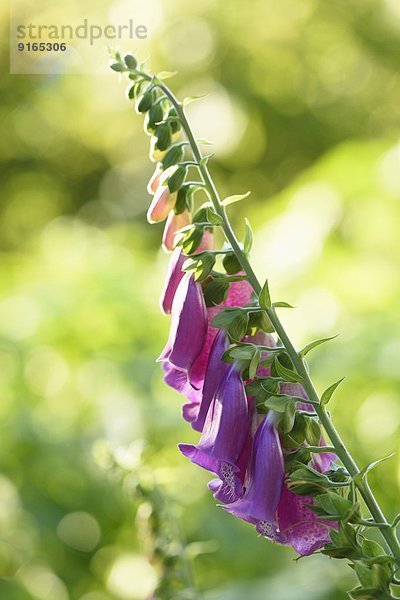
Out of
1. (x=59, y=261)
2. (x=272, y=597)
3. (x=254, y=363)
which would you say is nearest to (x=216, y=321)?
(x=254, y=363)

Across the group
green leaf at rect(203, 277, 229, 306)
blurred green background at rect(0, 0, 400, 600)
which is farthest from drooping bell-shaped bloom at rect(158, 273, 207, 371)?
blurred green background at rect(0, 0, 400, 600)

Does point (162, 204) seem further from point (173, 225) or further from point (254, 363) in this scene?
point (254, 363)

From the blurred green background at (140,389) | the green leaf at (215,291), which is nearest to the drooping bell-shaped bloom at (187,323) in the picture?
the green leaf at (215,291)

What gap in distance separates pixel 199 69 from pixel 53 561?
12.3 ft

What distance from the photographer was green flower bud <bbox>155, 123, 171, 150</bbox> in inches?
26.1

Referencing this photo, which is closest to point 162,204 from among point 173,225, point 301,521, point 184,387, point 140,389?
point 173,225

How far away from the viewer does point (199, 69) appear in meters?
5.10

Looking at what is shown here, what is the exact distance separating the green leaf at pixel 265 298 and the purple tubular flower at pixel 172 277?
9 cm

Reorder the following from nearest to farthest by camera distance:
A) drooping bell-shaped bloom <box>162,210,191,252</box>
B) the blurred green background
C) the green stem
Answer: the green stem
drooping bell-shaped bloom <box>162,210,191,252</box>
the blurred green background

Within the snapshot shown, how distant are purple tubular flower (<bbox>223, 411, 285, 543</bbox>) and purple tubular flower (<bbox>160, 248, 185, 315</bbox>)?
0.43 feet

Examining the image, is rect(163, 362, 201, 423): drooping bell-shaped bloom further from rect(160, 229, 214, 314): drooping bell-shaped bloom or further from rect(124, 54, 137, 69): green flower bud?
rect(124, 54, 137, 69): green flower bud

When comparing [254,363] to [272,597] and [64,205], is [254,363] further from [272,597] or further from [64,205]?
[64,205]

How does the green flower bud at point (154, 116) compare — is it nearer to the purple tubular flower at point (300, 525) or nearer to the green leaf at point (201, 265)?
the green leaf at point (201, 265)

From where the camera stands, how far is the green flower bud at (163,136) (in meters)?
0.66
